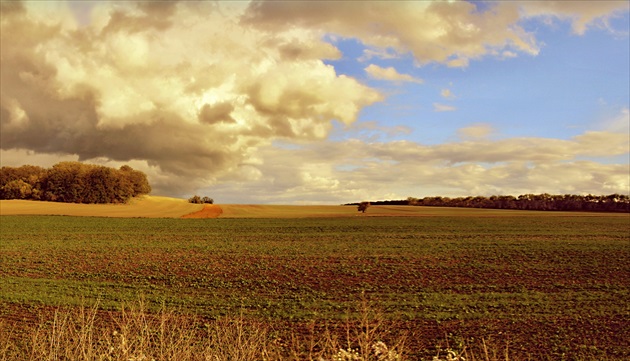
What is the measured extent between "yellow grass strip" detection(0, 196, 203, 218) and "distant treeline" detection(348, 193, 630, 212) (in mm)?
38752

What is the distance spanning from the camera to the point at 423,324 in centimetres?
Result: 1859

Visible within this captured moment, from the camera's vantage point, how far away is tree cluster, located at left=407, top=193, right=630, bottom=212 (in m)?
95.1

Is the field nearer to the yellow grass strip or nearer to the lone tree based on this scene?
the yellow grass strip

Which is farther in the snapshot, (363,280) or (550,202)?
(550,202)

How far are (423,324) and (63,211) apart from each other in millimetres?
67884

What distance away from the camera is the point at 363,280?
26922 millimetres

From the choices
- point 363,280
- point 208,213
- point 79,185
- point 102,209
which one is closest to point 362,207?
point 208,213

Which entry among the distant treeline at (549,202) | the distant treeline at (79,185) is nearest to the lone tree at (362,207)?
the distant treeline at (549,202)

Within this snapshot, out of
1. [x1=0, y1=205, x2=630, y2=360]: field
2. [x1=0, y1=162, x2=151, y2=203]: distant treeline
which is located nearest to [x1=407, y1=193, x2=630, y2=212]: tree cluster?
[x1=0, y1=205, x2=630, y2=360]: field

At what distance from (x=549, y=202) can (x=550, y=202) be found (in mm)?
283

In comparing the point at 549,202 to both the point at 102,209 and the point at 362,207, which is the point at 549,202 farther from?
the point at 102,209

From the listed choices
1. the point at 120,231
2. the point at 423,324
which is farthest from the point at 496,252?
the point at 120,231

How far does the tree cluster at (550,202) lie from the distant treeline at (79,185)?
62.3 metres

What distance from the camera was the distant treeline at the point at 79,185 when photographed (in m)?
88.7
